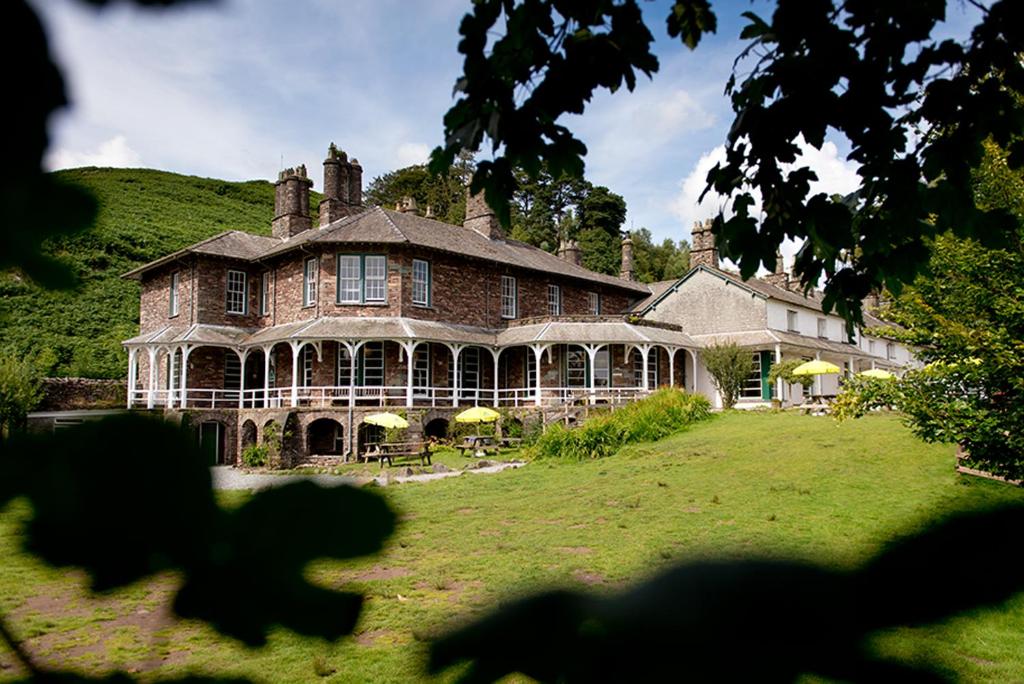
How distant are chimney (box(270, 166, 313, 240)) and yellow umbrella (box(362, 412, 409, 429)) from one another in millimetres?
12682

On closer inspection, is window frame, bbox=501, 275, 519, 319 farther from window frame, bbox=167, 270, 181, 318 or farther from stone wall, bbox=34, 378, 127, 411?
stone wall, bbox=34, 378, 127, 411

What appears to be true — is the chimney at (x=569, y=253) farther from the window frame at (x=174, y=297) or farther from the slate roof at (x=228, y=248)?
the window frame at (x=174, y=297)

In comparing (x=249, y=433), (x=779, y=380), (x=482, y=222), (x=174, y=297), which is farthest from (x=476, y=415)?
(x=779, y=380)

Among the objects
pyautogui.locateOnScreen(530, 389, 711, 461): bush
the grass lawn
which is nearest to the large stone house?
pyautogui.locateOnScreen(530, 389, 711, 461): bush

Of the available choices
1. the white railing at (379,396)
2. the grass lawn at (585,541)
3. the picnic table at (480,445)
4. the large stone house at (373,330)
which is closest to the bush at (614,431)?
the grass lawn at (585,541)

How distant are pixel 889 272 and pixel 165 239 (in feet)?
117

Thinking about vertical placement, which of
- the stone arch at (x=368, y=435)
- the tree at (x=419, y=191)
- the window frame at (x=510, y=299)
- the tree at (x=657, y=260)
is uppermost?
the tree at (x=419, y=191)

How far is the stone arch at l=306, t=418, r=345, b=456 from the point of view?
2616 cm

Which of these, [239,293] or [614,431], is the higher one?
[239,293]

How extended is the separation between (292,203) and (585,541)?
26.7 metres

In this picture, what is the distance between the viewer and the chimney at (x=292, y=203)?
106ft

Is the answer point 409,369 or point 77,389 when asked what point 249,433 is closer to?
point 409,369

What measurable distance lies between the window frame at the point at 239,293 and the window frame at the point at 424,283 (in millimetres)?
8019

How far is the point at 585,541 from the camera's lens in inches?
391
